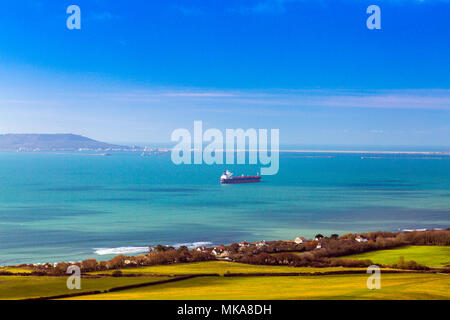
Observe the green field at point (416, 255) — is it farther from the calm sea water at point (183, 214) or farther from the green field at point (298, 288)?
the calm sea water at point (183, 214)

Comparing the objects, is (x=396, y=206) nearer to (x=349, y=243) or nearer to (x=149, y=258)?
(x=349, y=243)

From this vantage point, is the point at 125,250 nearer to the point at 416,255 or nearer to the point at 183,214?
the point at 416,255

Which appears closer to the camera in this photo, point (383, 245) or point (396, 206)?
point (383, 245)

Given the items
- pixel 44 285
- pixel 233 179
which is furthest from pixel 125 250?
pixel 233 179
